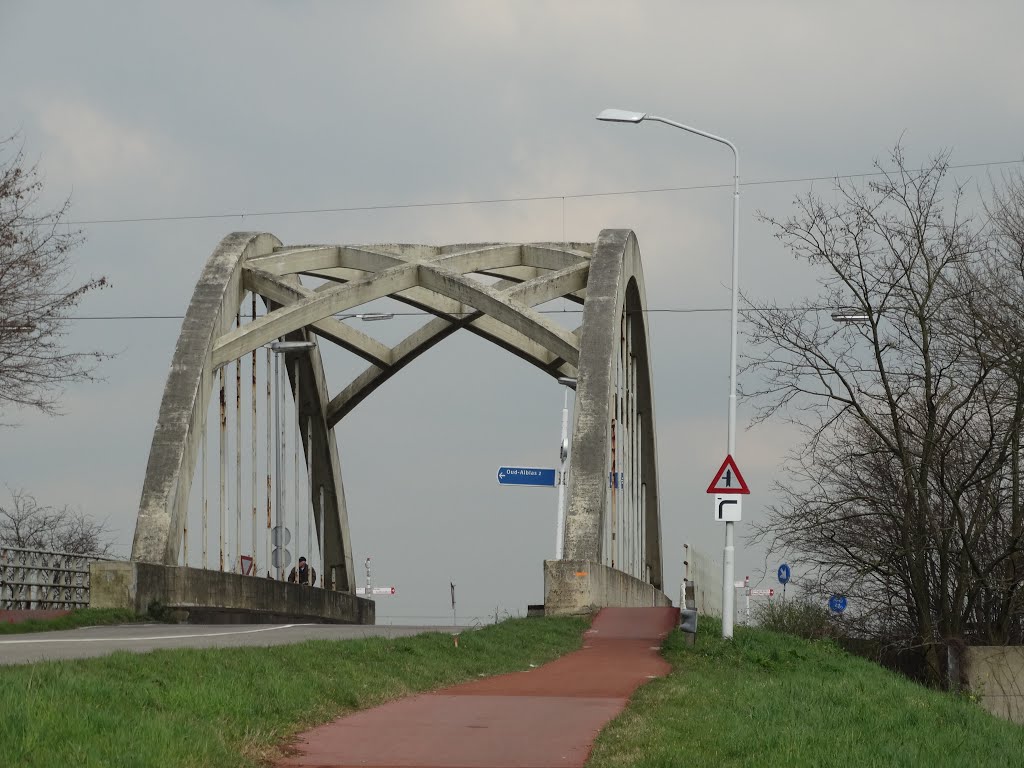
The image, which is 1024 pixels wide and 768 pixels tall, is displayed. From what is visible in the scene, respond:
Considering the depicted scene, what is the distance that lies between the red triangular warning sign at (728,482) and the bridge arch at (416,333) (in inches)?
254

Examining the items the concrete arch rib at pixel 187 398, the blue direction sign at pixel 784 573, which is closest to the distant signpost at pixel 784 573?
the blue direction sign at pixel 784 573

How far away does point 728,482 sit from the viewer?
19.8 meters

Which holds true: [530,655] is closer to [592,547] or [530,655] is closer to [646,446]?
[592,547]

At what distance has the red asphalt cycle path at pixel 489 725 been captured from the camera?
9.23 meters

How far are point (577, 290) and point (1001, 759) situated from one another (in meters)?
24.3

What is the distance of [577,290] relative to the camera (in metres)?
33.6

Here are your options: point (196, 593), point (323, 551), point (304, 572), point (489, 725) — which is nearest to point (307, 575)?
point (304, 572)

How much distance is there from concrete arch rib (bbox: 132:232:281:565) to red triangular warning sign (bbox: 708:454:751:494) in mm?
11434

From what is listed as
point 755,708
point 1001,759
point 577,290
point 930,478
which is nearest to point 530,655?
point 755,708

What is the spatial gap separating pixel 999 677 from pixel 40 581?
16.1 m

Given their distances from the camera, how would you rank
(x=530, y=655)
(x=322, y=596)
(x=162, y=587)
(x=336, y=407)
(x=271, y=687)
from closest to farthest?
1. (x=271, y=687)
2. (x=530, y=655)
3. (x=162, y=587)
4. (x=322, y=596)
5. (x=336, y=407)

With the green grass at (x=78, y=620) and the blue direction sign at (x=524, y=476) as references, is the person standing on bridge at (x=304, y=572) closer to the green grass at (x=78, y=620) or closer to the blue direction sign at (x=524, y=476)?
the blue direction sign at (x=524, y=476)

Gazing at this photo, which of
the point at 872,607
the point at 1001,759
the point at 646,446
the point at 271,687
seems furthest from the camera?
the point at 646,446

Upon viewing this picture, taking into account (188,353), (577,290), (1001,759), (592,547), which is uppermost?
(577,290)
